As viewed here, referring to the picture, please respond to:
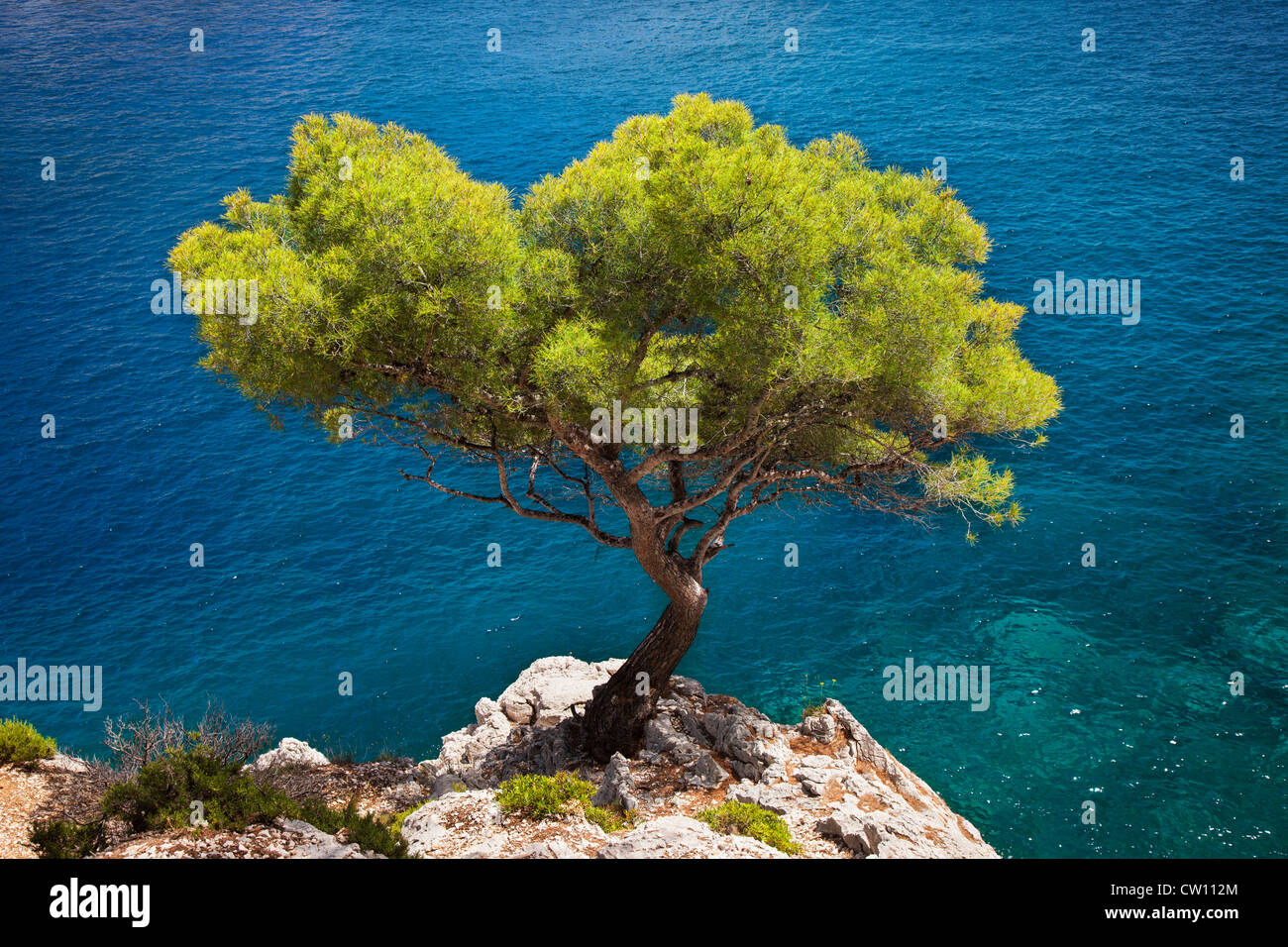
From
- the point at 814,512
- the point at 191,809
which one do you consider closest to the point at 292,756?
the point at 191,809

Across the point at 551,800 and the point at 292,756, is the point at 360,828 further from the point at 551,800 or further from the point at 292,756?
the point at 292,756

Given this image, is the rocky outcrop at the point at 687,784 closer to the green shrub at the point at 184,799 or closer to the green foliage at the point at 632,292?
the green shrub at the point at 184,799

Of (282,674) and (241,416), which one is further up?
(241,416)

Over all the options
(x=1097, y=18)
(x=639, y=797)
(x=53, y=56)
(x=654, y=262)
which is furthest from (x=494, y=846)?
(x=53, y=56)

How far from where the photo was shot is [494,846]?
13594mm

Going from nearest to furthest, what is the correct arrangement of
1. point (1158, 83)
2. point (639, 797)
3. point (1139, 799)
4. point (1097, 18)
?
point (639, 797) < point (1139, 799) < point (1158, 83) < point (1097, 18)

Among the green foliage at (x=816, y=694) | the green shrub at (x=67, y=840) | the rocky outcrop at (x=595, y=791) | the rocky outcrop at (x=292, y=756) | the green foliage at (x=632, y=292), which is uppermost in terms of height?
the green foliage at (x=632, y=292)

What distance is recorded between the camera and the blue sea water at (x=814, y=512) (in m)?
22.3

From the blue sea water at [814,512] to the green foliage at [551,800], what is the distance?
8.04m

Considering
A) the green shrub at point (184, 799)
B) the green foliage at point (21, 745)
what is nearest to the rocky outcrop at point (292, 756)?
the green foliage at point (21, 745)

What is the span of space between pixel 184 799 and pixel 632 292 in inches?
395
